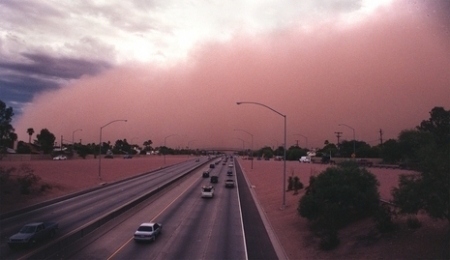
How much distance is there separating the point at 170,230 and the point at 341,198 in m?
11.6

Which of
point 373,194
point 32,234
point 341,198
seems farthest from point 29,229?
point 373,194

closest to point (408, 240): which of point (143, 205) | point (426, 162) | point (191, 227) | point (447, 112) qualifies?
point (426, 162)

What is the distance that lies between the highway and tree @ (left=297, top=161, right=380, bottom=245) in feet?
12.5

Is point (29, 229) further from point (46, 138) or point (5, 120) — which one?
point (46, 138)

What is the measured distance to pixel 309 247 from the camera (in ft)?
90.1

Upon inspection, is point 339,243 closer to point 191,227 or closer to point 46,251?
point 191,227

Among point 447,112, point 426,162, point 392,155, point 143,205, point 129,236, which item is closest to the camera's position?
point 426,162

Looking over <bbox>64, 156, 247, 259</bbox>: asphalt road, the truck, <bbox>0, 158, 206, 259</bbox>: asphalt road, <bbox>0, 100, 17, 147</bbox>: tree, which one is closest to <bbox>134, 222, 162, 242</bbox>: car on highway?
<bbox>64, 156, 247, 259</bbox>: asphalt road

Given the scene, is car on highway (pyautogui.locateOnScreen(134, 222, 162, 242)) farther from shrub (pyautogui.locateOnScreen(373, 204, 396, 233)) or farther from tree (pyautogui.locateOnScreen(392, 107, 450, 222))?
tree (pyautogui.locateOnScreen(392, 107, 450, 222))

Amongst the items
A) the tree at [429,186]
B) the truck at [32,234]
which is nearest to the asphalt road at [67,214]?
the truck at [32,234]

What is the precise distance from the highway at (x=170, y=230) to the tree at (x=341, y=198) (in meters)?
3.81

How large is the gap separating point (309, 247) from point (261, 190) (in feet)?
116

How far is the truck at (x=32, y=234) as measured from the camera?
946 inches

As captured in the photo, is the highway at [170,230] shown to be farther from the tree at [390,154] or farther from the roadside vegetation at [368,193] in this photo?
the tree at [390,154]
